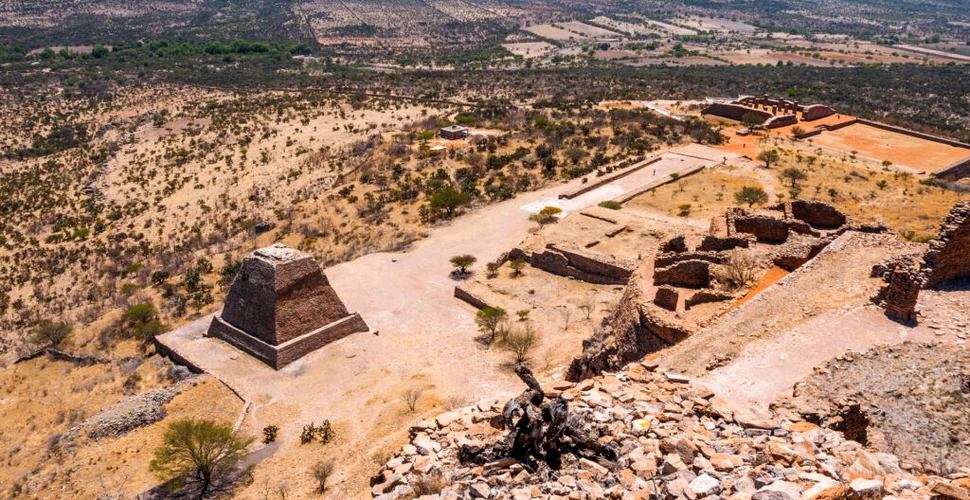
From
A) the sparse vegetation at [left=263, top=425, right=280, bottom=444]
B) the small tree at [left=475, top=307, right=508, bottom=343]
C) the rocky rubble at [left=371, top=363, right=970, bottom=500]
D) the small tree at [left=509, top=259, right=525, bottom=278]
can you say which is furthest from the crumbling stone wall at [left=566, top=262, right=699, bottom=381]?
the small tree at [left=509, top=259, right=525, bottom=278]

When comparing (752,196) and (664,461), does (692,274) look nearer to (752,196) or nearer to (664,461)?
(664,461)

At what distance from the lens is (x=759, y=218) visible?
20016 millimetres

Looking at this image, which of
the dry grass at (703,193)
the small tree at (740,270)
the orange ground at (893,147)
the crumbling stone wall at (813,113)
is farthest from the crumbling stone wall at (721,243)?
the crumbling stone wall at (813,113)

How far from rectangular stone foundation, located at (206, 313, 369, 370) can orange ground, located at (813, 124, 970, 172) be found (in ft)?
122

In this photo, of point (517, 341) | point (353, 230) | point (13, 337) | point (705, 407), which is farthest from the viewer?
point (353, 230)

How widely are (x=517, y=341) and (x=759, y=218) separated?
9.27m

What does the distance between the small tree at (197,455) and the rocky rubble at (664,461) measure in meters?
5.53

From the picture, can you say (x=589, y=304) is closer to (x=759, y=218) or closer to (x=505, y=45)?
(x=759, y=218)

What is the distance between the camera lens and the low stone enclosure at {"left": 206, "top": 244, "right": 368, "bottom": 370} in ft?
56.9

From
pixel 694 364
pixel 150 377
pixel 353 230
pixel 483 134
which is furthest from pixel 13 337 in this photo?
pixel 483 134

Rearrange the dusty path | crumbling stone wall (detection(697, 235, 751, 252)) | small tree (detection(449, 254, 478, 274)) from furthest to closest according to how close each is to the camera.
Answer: small tree (detection(449, 254, 478, 274)) → crumbling stone wall (detection(697, 235, 751, 252)) → the dusty path

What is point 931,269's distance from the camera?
12.9 m

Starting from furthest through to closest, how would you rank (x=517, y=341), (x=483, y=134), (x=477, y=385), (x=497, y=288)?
1. (x=483, y=134)
2. (x=497, y=288)
3. (x=517, y=341)
4. (x=477, y=385)

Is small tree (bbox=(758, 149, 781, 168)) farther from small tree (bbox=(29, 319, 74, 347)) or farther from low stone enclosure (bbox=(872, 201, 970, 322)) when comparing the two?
small tree (bbox=(29, 319, 74, 347))
